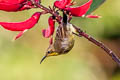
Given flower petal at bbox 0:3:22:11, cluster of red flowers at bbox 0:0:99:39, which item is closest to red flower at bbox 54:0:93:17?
cluster of red flowers at bbox 0:0:99:39

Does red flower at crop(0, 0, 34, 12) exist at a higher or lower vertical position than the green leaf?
higher

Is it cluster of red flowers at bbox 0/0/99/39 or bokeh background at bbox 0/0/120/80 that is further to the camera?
bokeh background at bbox 0/0/120/80

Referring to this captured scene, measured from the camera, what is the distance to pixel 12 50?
4.00 meters

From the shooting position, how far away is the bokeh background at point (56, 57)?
384 cm

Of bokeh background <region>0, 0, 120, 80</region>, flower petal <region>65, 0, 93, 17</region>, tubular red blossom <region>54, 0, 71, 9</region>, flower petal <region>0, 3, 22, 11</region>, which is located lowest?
bokeh background <region>0, 0, 120, 80</region>

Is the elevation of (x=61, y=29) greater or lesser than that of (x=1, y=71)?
greater

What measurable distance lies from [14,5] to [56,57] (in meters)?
2.95

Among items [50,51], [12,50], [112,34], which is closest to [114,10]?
[112,34]

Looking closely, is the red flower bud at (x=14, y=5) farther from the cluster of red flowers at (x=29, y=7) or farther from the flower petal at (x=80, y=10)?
the flower petal at (x=80, y=10)

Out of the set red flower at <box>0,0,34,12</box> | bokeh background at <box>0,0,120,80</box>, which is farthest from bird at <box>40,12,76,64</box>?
bokeh background at <box>0,0,120,80</box>

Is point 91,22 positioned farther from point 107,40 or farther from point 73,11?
point 73,11

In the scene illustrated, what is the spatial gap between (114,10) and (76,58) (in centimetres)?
82

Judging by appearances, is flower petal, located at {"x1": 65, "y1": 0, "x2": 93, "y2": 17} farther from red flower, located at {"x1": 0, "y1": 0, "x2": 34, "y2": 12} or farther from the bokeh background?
the bokeh background

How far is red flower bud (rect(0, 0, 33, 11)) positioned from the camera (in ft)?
3.52
